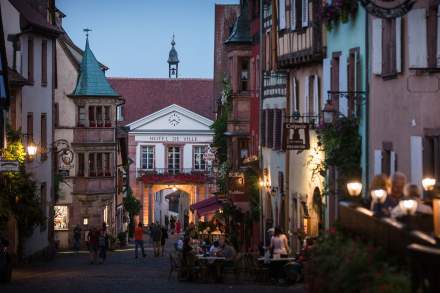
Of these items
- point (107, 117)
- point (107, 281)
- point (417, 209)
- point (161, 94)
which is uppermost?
point (161, 94)

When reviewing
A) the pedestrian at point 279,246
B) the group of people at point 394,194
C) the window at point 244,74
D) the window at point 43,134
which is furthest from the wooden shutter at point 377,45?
the window at point 43,134

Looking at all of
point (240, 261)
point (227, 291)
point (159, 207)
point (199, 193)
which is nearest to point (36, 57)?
point (240, 261)

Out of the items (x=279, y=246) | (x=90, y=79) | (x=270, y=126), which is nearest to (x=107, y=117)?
(x=90, y=79)

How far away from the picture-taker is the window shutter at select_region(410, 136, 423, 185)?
25.6 metres

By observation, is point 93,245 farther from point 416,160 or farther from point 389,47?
point 416,160

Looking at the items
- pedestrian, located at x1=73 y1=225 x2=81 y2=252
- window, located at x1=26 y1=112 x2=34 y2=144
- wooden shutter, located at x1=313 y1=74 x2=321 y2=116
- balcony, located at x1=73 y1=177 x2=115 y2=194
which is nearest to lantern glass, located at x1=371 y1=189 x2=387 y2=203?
wooden shutter, located at x1=313 y1=74 x2=321 y2=116

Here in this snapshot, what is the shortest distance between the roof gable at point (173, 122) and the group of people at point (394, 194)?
312 feet

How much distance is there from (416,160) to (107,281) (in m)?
10.9

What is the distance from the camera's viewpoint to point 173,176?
112 m

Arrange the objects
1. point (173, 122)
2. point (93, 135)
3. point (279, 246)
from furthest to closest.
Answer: point (173, 122) → point (93, 135) → point (279, 246)

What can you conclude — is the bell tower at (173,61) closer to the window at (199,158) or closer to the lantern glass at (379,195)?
the window at (199,158)

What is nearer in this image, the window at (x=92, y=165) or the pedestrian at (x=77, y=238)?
the pedestrian at (x=77, y=238)

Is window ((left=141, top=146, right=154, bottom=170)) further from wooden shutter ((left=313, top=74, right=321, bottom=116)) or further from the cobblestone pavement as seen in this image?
wooden shutter ((left=313, top=74, right=321, bottom=116))

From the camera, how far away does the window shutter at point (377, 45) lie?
28.3 m
